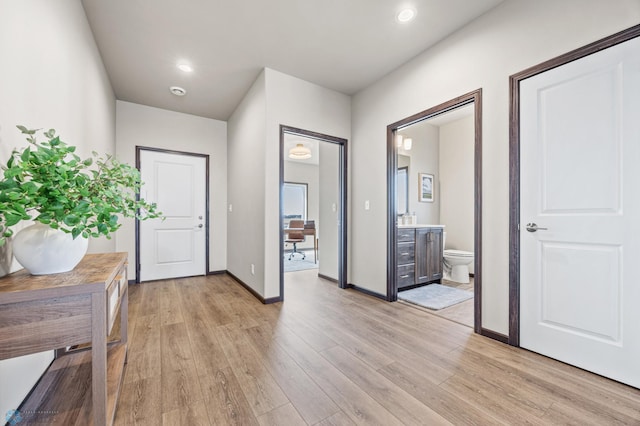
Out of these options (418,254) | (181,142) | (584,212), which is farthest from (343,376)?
(181,142)

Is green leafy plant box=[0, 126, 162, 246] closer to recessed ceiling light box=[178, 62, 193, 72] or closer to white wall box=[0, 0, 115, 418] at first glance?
white wall box=[0, 0, 115, 418]

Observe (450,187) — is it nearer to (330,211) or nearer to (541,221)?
(330,211)

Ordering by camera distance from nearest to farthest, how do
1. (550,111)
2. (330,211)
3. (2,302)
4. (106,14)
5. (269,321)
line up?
1. (2,302)
2. (550,111)
3. (106,14)
4. (269,321)
5. (330,211)

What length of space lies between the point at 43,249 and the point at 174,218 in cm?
327

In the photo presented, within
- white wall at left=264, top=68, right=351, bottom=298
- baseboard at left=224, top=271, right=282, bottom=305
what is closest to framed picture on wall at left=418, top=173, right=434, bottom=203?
white wall at left=264, top=68, right=351, bottom=298

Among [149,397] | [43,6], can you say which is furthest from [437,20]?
[149,397]

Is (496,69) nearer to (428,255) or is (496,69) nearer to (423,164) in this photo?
(428,255)

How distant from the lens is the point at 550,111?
1829mm

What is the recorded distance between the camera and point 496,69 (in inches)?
82.9

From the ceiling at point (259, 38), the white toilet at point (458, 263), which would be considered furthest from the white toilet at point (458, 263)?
the ceiling at point (259, 38)

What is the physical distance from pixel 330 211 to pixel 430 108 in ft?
6.63

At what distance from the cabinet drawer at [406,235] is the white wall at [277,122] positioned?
1.56 meters

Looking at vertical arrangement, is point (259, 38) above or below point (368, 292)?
above

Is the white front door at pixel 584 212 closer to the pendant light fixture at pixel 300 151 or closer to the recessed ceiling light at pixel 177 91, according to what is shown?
the recessed ceiling light at pixel 177 91
